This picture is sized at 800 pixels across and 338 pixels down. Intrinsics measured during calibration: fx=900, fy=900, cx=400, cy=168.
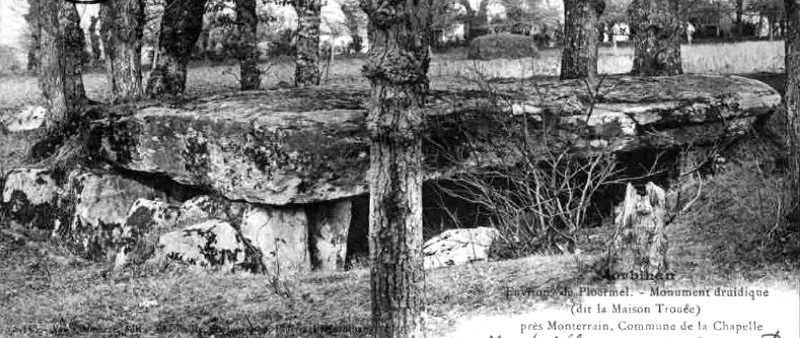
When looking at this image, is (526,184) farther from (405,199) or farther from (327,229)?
(405,199)

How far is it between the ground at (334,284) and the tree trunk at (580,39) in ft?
10.7

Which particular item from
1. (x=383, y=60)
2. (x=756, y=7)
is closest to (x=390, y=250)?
(x=383, y=60)

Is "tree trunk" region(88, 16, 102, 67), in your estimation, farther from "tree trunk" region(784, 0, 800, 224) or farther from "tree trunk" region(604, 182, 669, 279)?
"tree trunk" region(784, 0, 800, 224)

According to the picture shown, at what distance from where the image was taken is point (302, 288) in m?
9.09

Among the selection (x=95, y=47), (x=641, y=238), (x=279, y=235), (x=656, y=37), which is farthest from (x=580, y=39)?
(x=95, y=47)

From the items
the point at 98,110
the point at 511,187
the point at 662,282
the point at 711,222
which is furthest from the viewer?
the point at 98,110

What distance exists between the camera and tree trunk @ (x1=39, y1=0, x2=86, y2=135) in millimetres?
14594

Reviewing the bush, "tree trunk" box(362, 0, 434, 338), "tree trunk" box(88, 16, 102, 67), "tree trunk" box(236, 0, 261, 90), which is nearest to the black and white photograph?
"tree trunk" box(362, 0, 434, 338)

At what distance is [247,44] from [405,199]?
A: 41.5 feet

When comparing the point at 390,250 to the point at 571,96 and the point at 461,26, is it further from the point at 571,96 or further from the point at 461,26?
the point at 461,26

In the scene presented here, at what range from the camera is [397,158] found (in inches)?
238

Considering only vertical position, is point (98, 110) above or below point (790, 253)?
above

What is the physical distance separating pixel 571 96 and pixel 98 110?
22.0 feet

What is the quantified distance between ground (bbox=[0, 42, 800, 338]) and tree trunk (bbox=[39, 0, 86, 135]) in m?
3.44
